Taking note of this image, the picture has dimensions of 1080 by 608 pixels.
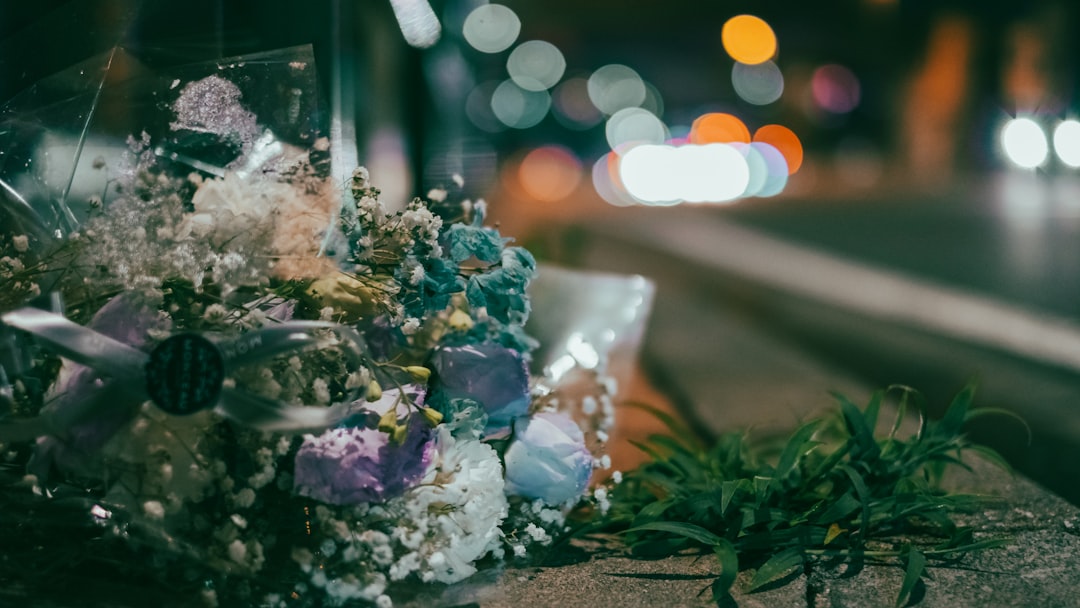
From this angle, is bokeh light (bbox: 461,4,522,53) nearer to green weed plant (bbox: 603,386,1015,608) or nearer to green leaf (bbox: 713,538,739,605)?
green weed plant (bbox: 603,386,1015,608)

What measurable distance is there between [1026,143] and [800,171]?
1586 centimetres

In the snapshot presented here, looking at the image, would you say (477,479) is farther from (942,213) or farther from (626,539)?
(942,213)

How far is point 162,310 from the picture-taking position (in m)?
2.27

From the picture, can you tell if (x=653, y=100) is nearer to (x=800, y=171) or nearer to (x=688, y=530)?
(x=800, y=171)

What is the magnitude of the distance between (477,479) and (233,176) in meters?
0.85

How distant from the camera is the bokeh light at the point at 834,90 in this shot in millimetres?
38906

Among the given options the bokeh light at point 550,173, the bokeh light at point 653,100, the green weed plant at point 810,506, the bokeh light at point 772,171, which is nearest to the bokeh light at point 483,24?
the green weed plant at point 810,506

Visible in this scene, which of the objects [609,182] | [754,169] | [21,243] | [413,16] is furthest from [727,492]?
[754,169]

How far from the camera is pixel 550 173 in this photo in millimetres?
35656

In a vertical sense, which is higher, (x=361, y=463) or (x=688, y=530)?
(x=361, y=463)

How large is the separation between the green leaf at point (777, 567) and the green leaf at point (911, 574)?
0.80 feet

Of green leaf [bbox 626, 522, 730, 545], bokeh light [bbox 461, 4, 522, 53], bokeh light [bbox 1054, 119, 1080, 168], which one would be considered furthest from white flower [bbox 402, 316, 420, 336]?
bokeh light [bbox 1054, 119, 1080, 168]

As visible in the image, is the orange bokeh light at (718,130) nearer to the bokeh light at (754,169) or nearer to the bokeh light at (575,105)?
the bokeh light at (575,105)

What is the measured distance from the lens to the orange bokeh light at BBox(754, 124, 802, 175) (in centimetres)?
4122
